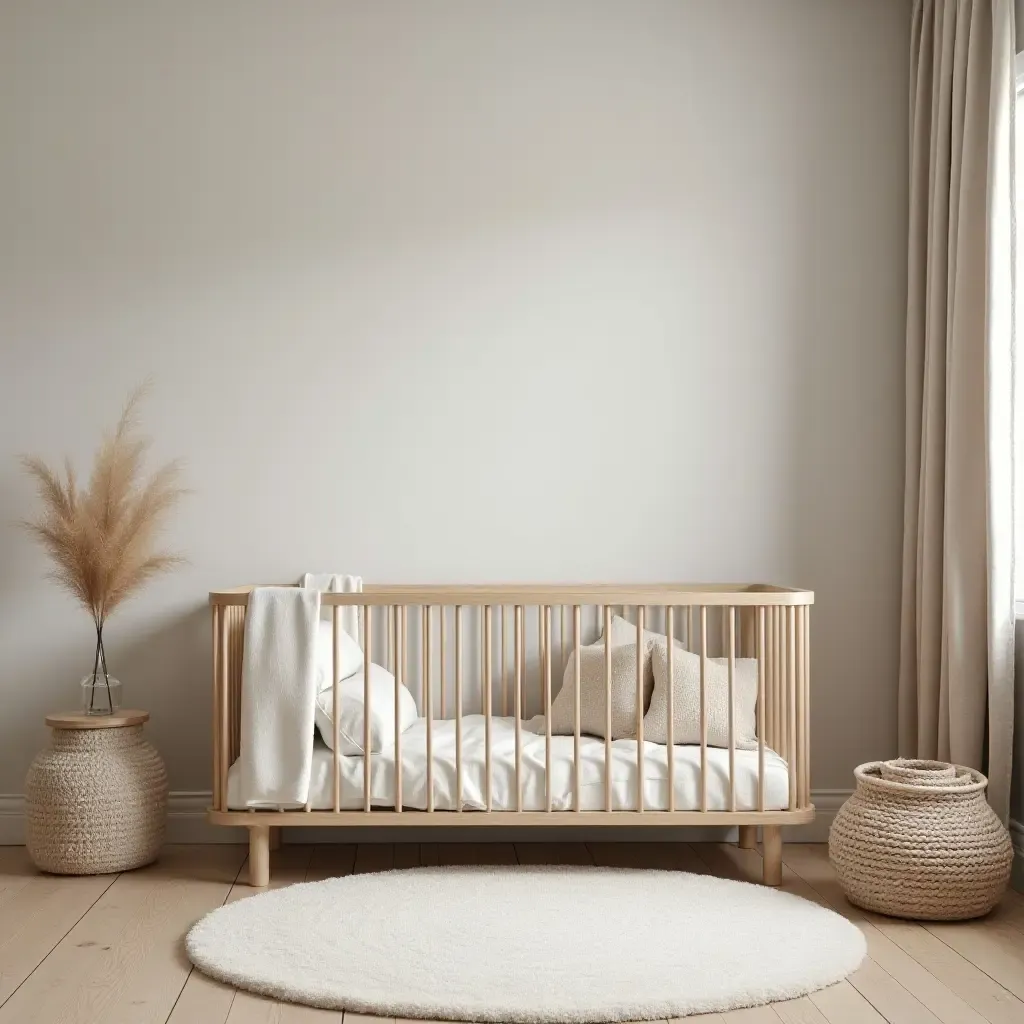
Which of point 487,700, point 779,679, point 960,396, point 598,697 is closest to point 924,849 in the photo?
point 779,679

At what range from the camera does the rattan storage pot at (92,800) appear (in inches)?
113

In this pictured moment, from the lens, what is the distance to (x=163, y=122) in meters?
3.33

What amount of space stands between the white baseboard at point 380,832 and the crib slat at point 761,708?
1.89 feet

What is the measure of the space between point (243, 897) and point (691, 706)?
3.72 feet

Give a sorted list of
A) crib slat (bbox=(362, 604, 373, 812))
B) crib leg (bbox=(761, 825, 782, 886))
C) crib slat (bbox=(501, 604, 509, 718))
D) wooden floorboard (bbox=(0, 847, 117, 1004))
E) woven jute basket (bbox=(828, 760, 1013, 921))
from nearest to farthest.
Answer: wooden floorboard (bbox=(0, 847, 117, 1004)), woven jute basket (bbox=(828, 760, 1013, 921)), crib slat (bbox=(362, 604, 373, 812)), crib leg (bbox=(761, 825, 782, 886)), crib slat (bbox=(501, 604, 509, 718))

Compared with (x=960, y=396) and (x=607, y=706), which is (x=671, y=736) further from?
(x=960, y=396)

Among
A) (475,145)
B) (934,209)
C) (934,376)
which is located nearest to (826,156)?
(934,209)

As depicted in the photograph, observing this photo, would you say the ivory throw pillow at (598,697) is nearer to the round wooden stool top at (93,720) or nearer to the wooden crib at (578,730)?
the wooden crib at (578,730)

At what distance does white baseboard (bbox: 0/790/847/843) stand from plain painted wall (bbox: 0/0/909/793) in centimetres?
10

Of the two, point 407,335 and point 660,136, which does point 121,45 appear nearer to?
point 407,335

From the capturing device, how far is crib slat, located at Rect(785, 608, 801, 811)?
2.80 metres

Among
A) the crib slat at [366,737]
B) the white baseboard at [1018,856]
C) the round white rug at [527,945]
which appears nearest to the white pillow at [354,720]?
the crib slat at [366,737]

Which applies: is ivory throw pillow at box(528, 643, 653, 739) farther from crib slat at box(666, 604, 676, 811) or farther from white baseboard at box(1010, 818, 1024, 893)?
white baseboard at box(1010, 818, 1024, 893)

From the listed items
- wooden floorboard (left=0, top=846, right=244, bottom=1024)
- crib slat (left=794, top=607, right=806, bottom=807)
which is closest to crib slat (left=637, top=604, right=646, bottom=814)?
crib slat (left=794, top=607, right=806, bottom=807)
